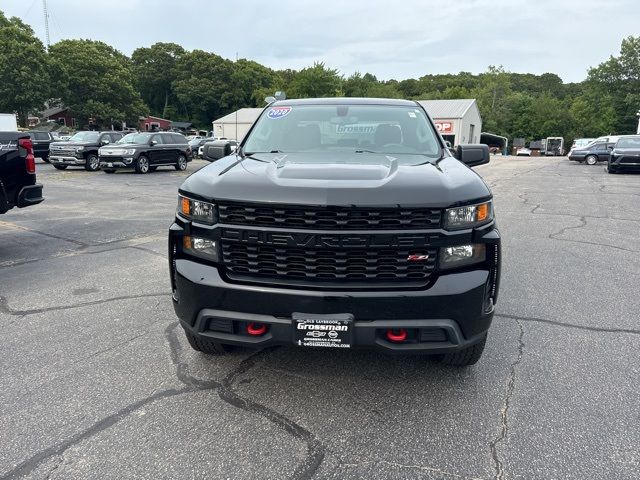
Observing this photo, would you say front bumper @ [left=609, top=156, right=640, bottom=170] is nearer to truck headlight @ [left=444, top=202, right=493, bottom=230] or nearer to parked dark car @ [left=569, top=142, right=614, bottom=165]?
parked dark car @ [left=569, top=142, right=614, bottom=165]

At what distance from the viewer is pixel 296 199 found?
8.30ft

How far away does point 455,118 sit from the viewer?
58.8 m

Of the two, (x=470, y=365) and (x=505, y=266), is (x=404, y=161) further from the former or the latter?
(x=505, y=266)

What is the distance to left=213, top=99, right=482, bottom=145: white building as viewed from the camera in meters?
58.7

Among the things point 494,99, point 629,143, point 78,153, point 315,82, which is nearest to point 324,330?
point 78,153

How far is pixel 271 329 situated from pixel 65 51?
7730 cm

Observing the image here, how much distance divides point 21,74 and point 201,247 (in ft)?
207

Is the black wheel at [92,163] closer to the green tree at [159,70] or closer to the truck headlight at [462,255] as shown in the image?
the truck headlight at [462,255]

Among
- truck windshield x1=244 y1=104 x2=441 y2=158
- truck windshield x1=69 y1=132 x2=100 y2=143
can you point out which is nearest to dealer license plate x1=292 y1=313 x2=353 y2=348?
truck windshield x1=244 y1=104 x2=441 y2=158

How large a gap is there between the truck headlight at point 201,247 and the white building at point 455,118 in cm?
5673

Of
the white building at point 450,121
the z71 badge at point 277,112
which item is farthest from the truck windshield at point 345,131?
the white building at point 450,121

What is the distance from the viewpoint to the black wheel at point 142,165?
19.0 m

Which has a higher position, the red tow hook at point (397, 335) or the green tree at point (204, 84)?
the green tree at point (204, 84)

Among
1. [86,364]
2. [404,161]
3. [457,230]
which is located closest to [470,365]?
[457,230]
